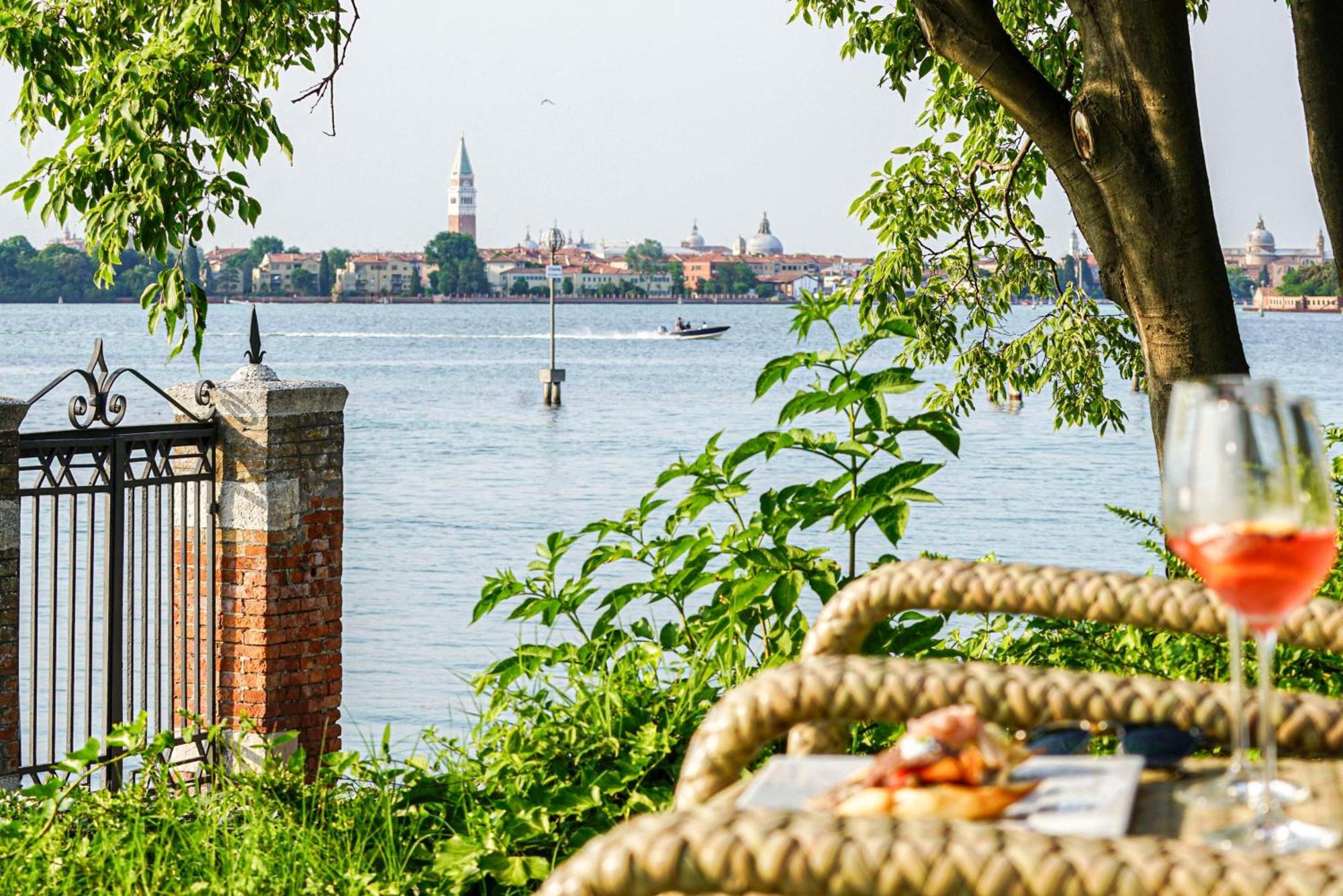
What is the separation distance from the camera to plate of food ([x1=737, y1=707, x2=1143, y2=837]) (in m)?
1.75

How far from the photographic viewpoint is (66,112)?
7961mm

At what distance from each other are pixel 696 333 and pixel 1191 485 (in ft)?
397

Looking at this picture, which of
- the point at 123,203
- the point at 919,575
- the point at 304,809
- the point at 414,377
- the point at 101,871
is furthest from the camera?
the point at 414,377

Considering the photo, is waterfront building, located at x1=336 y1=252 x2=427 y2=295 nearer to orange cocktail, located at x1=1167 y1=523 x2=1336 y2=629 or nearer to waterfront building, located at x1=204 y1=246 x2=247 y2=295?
waterfront building, located at x1=204 y1=246 x2=247 y2=295

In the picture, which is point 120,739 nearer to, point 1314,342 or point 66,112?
point 66,112

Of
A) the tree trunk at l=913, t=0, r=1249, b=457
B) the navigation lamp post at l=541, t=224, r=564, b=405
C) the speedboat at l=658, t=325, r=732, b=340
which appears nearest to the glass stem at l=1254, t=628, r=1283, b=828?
the tree trunk at l=913, t=0, r=1249, b=457

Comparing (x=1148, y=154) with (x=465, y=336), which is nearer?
(x=1148, y=154)

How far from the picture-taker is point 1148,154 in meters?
6.51

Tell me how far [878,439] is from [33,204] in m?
4.69

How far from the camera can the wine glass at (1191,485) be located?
5.56ft

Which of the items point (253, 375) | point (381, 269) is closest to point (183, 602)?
point (253, 375)

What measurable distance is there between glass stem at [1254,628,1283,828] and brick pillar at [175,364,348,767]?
6.47 meters

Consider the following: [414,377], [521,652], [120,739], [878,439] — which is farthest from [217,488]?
[414,377]

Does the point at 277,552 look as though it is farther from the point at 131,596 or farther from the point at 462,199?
the point at 462,199
